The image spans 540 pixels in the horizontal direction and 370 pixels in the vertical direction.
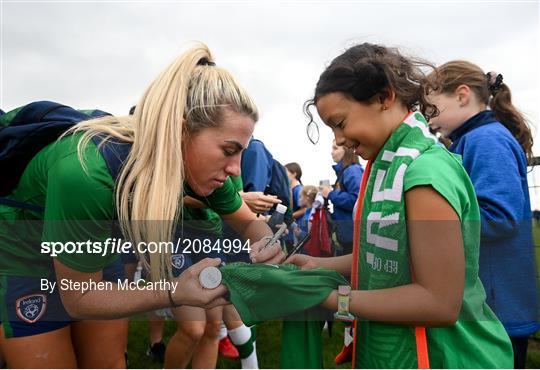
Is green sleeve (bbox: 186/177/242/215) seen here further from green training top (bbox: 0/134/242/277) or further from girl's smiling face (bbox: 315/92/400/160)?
girl's smiling face (bbox: 315/92/400/160)

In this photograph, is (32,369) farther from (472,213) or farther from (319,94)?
(472,213)

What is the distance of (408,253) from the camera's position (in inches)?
49.3

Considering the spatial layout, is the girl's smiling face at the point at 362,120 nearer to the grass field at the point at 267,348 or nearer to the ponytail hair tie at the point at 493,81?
the ponytail hair tie at the point at 493,81

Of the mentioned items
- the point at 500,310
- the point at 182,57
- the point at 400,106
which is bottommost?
the point at 500,310

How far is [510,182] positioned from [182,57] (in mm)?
1401

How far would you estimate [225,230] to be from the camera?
6.50 ft

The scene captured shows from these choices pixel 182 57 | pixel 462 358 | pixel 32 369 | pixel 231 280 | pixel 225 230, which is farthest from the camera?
pixel 225 230

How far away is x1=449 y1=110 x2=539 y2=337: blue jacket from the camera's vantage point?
1918 millimetres

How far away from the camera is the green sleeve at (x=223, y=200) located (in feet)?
6.48

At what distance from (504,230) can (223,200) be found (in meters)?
1.16

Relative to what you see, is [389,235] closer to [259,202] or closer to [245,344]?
[259,202]

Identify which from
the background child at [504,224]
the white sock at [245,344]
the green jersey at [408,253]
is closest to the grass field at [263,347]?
the white sock at [245,344]

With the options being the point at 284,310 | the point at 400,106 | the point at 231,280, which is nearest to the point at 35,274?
the point at 231,280

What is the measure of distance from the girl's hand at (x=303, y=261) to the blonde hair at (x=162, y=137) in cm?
40
